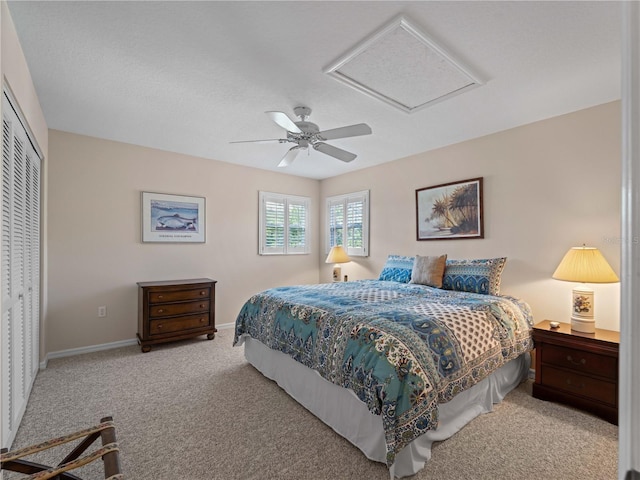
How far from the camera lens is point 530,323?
2891 millimetres

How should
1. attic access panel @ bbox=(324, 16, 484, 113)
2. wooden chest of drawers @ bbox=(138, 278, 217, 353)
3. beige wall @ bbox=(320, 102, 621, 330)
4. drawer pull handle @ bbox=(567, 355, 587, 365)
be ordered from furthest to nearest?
1. wooden chest of drawers @ bbox=(138, 278, 217, 353)
2. beige wall @ bbox=(320, 102, 621, 330)
3. drawer pull handle @ bbox=(567, 355, 587, 365)
4. attic access panel @ bbox=(324, 16, 484, 113)

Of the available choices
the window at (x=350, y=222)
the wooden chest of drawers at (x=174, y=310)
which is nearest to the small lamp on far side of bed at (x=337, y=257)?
the window at (x=350, y=222)

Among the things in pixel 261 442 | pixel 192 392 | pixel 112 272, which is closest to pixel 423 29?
pixel 261 442

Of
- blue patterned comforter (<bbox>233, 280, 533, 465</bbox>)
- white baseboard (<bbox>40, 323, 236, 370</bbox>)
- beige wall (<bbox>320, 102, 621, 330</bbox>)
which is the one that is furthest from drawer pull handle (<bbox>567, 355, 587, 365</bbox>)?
white baseboard (<bbox>40, 323, 236, 370</bbox>)

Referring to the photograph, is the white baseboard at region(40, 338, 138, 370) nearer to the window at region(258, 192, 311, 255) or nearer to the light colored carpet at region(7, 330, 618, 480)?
the light colored carpet at region(7, 330, 618, 480)

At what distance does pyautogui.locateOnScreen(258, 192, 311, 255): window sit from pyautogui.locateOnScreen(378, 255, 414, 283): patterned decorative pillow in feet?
6.28

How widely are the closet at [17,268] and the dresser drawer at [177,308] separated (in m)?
1.06

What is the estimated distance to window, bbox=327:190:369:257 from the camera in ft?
16.6

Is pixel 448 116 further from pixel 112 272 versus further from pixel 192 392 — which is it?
pixel 112 272

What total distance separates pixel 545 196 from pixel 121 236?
186 inches

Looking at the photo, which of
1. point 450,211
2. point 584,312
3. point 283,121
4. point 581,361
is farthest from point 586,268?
point 283,121

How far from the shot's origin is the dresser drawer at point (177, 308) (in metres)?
3.78

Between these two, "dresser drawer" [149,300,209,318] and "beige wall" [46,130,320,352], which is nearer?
"beige wall" [46,130,320,352]

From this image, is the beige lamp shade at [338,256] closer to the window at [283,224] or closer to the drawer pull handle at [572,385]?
the window at [283,224]
